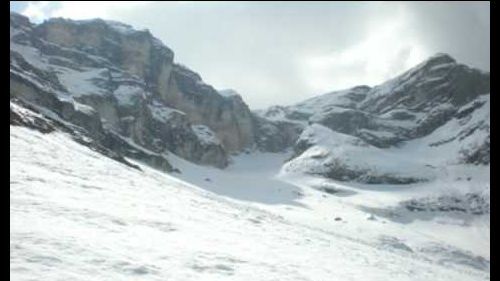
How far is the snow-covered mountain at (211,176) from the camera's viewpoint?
57.2 ft

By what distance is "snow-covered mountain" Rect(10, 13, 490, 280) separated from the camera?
57.2ft

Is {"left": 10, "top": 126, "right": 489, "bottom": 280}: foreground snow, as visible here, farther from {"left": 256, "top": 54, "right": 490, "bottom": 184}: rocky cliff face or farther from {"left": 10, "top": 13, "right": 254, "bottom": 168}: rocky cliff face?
{"left": 256, "top": 54, "right": 490, "bottom": 184}: rocky cliff face

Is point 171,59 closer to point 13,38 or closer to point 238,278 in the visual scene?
point 13,38

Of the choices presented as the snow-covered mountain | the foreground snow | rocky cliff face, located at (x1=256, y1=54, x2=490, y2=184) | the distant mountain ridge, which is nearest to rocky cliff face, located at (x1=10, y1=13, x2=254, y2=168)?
the distant mountain ridge

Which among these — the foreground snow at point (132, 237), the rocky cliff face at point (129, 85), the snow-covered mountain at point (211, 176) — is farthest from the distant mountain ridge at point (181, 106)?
the foreground snow at point (132, 237)

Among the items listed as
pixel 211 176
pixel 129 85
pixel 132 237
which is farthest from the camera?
pixel 129 85

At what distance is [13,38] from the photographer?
448ft

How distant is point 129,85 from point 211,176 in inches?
1406

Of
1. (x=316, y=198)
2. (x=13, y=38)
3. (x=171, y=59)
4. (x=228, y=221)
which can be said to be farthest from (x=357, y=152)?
(x=228, y=221)

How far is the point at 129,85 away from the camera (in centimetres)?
13725

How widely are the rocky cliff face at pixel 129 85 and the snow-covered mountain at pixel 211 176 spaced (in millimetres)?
471

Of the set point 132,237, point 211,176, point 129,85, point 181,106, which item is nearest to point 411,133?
point 181,106

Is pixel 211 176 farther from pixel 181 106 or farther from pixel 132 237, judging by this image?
pixel 132 237

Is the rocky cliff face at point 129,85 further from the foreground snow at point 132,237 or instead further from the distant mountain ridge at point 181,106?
the foreground snow at point 132,237
